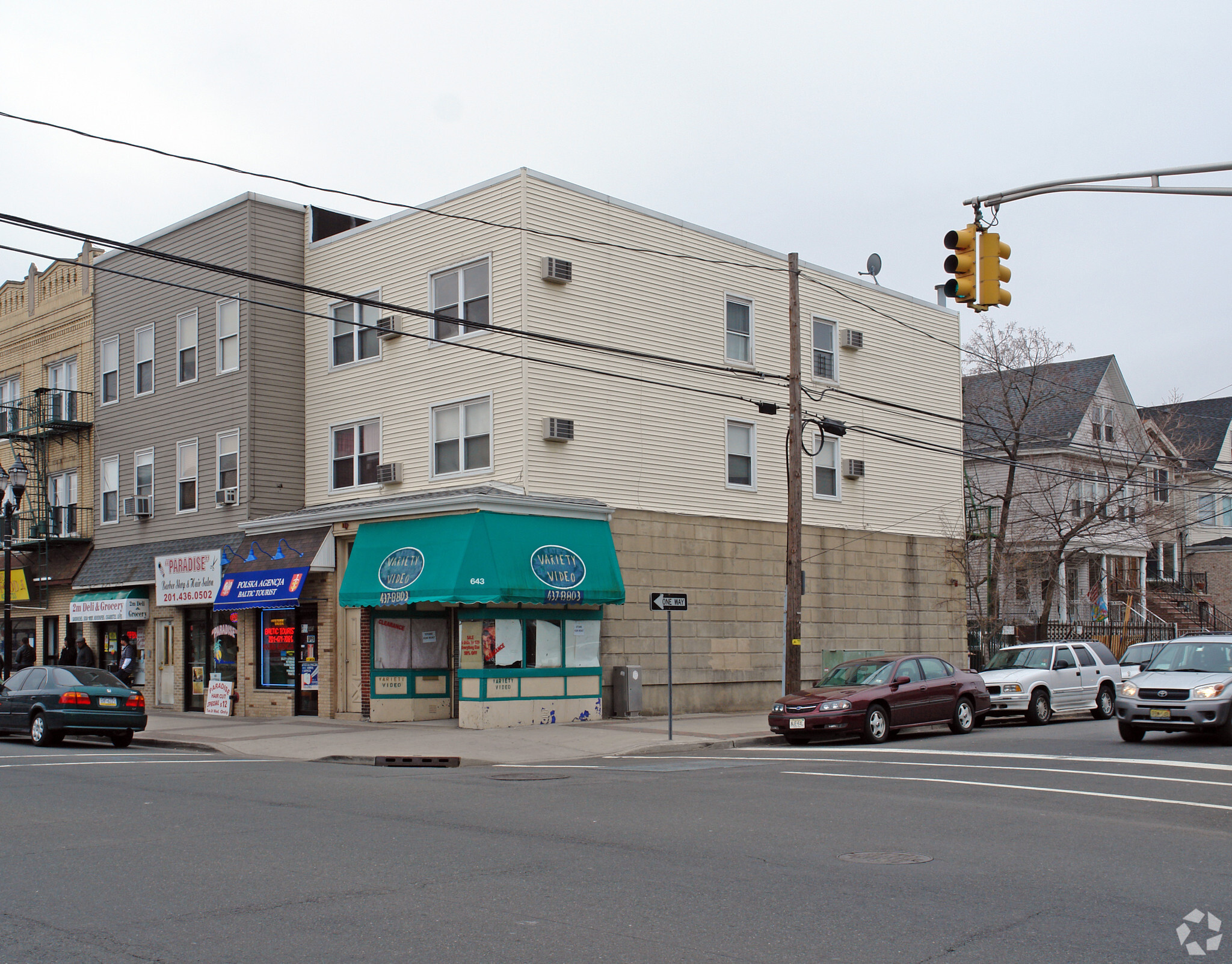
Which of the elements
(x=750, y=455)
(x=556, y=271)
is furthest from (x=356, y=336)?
(x=750, y=455)

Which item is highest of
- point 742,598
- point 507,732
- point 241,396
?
point 241,396

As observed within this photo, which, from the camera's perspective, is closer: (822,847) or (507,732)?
(822,847)

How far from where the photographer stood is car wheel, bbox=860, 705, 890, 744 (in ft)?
64.4

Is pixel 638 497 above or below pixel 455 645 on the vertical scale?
above

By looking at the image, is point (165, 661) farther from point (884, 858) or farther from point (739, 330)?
point (884, 858)

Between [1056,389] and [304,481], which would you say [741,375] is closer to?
[304,481]

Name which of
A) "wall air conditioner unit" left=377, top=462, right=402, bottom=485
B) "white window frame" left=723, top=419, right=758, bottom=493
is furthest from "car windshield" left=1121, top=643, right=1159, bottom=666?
"wall air conditioner unit" left=377, top=462, right=402, bottom=485

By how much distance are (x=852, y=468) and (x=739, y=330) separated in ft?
15.9

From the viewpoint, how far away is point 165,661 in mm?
30125

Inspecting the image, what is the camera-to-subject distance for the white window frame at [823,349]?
28875 mm

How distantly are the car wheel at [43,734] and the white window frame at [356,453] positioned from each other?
791 centimetres

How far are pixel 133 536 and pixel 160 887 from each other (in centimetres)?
2508

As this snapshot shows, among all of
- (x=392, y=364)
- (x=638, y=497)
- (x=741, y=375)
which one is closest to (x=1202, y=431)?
(x=741, y=375)

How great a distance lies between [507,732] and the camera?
21.1 meters
